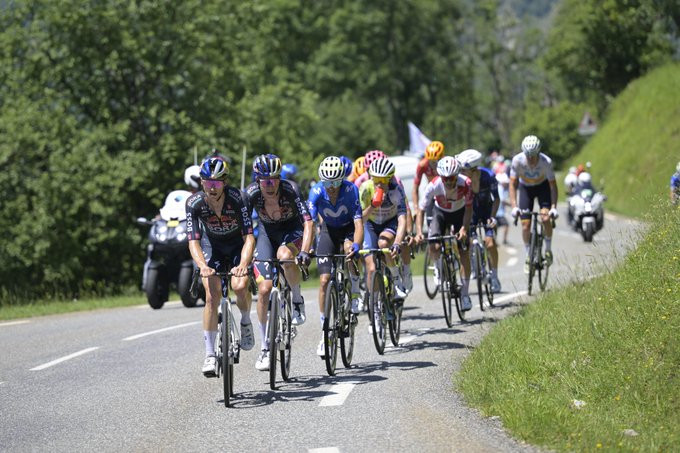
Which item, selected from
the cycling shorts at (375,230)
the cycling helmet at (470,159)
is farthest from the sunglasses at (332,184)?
the cycling helmet at (470,159)

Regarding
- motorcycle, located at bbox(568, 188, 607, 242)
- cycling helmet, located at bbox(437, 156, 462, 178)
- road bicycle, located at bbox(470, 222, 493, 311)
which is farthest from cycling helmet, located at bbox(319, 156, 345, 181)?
motorcycle, located at bbox(568, 188, 607, 242)

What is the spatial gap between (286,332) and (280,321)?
0.71 ft

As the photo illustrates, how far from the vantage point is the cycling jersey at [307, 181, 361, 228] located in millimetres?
11969

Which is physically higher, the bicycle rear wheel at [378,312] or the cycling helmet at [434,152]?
the cycling helmet at [434,152]

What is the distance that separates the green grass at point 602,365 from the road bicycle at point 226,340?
74.4 inches

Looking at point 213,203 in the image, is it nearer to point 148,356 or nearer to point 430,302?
point 148,356

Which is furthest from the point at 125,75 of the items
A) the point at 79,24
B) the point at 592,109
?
the point at 592,109

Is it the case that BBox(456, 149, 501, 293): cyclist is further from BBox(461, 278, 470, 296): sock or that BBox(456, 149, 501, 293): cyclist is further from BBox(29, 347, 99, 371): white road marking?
BBox(29, 347, 99, 371): white road marking

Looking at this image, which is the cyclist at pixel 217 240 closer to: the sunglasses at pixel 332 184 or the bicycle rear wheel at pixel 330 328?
the bicycle rear wheel at pixel 330 328

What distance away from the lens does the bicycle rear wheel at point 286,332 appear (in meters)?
10.6

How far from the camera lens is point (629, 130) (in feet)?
156

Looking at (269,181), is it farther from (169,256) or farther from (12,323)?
(12,323)

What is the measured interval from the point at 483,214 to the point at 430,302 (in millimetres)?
1937

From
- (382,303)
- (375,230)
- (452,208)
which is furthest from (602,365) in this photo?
(452,208)
